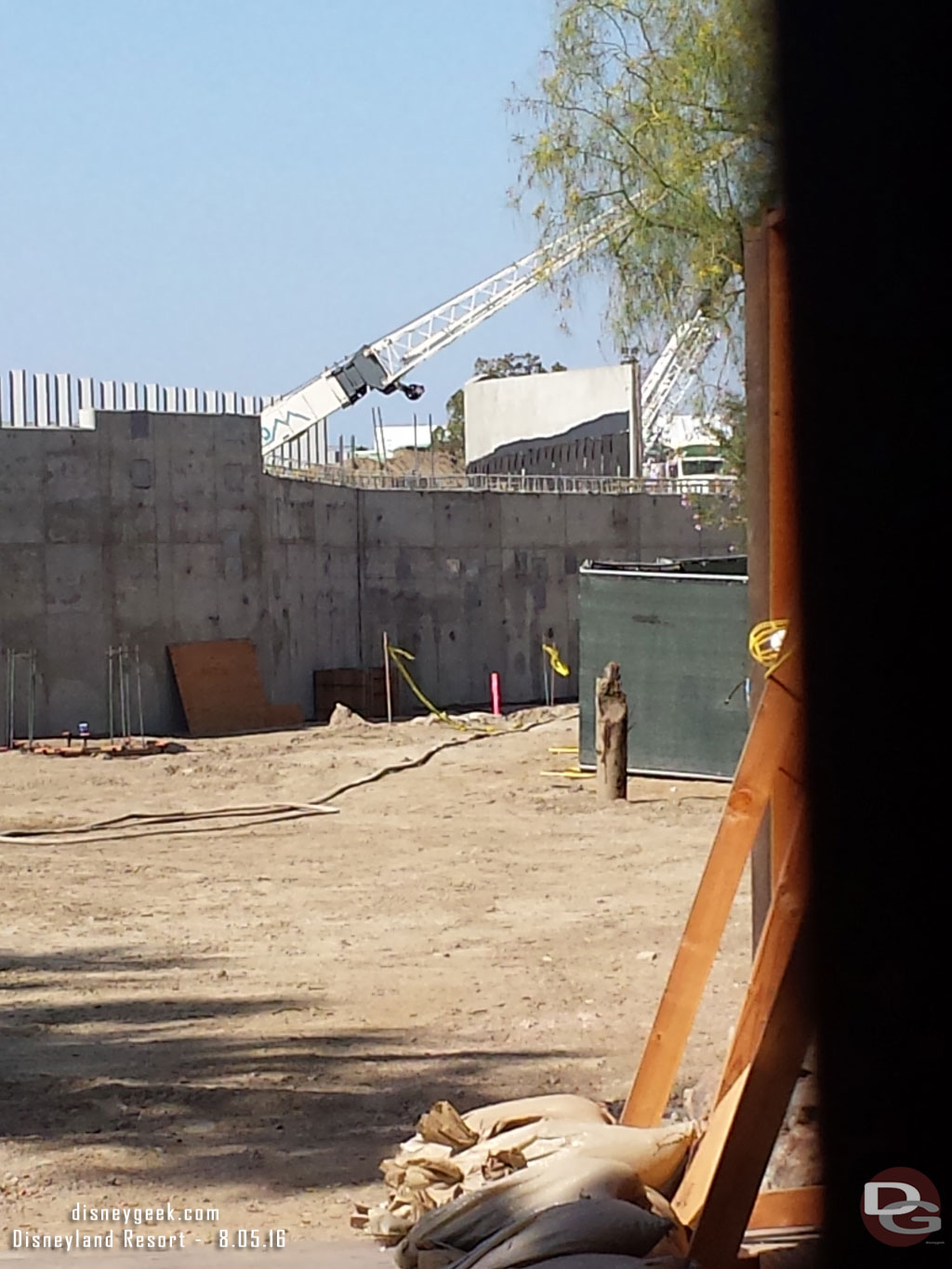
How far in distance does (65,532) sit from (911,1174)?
18.2 m

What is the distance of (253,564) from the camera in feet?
74.9

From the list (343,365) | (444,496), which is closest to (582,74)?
(444,496)

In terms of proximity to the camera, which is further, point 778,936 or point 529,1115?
point 529,1115

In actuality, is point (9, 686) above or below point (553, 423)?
below

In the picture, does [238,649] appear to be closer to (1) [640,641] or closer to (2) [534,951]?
(1) [640,641]

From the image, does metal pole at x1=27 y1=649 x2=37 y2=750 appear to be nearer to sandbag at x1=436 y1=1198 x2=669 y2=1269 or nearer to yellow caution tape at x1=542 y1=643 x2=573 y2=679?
yellow caution tape at x1=542 y1=643 x2=573 y2=679

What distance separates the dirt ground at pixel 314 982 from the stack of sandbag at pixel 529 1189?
489 mm

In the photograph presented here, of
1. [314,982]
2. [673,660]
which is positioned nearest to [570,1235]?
[314,982]

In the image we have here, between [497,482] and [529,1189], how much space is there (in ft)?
89.6

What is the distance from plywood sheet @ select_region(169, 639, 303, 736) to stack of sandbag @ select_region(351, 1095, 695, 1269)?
56.9 feet

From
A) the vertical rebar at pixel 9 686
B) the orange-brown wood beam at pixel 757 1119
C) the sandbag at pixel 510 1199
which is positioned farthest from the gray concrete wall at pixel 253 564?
the orange-brown wood beam at pixel 757 1119

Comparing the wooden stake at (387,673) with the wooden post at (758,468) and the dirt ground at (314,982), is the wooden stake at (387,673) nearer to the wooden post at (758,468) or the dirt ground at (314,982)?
the dirt ground at (314,982)

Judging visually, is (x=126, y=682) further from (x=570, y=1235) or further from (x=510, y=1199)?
(x=570, y=1235)

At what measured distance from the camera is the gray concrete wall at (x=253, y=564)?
2089 cm
